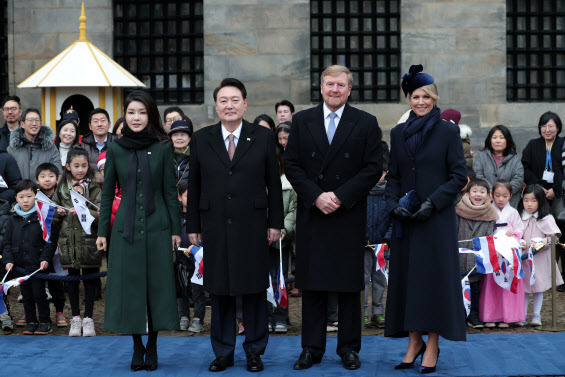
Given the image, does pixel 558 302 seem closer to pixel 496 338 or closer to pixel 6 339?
pixel 496 338

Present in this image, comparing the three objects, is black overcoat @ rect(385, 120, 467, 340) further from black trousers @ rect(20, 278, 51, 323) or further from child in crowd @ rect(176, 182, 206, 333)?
black trousers @ rect(20, 278, 51, 323)

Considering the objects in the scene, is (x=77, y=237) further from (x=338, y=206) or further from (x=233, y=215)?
(x=338, y=206)

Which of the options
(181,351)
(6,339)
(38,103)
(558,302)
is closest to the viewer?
(181,351)

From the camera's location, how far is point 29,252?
8.45 m

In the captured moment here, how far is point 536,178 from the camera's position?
1116 cm

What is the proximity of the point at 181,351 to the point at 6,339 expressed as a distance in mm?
1729

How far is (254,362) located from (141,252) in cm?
115

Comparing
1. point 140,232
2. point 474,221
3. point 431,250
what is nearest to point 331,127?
point 431,250

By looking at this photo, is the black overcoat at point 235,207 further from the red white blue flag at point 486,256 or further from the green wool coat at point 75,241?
the red white blue flag at point 486,256

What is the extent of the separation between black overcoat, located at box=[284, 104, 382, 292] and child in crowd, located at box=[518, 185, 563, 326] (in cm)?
266

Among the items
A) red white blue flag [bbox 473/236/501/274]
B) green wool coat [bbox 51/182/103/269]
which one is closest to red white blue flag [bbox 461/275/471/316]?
red white blue flag [bbox 473/236/501/274]

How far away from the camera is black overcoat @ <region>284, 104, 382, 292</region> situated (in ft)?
22.0

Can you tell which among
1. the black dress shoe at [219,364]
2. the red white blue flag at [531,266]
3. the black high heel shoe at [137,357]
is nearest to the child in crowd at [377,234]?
the red white blue flag at [531,266]

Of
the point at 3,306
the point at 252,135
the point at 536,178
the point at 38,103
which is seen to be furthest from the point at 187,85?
the point at 252,135
